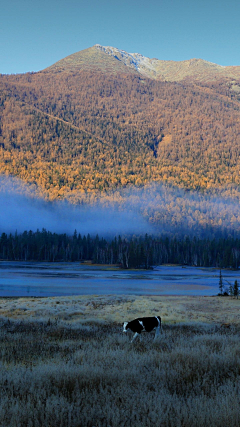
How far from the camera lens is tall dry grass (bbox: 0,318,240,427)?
5.07 metres

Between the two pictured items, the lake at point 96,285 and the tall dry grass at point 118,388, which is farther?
the lake at point 96,285

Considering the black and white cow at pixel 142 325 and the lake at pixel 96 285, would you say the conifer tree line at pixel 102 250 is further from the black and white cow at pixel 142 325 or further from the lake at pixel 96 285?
the black and white cow at pixel 142 325

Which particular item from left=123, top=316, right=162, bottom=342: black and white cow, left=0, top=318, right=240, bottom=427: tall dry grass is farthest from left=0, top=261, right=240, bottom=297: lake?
left=0, top=318, right=240, bottom=427: tall dry grass

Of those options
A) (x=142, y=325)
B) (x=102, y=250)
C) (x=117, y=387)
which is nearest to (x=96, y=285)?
(x=142, y=325)

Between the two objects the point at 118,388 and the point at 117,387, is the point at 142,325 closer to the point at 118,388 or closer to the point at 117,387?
the point at 117,387

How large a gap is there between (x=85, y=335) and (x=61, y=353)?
4.40 meters

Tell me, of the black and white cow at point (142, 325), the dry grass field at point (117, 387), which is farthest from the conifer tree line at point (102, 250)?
the dry grass field at point (117, 387)

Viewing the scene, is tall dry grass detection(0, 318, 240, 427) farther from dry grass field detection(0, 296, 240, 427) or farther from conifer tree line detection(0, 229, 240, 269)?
conifer tree line detection(0, 229, 240, 269)

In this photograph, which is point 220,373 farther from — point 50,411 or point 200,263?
point 200,263

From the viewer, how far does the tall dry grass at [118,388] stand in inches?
200

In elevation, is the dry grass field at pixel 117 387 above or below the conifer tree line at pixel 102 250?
above

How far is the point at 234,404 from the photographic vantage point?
536cm

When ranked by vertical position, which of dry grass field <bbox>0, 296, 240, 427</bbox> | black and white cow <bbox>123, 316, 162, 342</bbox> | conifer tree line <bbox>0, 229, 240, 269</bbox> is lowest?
conifer tree line <bbox>0, 229, 240, 269</bbox>

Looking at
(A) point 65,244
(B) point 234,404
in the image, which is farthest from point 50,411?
(A) point 65,244
